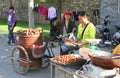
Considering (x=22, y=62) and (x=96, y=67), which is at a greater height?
(x=96, y=67)

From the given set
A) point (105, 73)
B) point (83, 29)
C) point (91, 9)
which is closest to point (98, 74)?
point (105, 73)

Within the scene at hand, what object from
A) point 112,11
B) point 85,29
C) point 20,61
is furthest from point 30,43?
point 112,11

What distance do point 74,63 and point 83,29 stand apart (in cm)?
121

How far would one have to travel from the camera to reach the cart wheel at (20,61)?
8.93 metres

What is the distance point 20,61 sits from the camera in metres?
9.20

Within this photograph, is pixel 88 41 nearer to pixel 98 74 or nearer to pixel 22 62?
pixel 98 74

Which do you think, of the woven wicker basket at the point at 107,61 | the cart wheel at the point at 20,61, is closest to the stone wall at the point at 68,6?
the cart wheel at the point at 20,61

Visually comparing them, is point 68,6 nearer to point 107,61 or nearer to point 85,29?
point 85,29

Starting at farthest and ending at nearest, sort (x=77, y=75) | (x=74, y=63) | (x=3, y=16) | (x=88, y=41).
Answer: (x=3, y=16)
(x=88, y=41)
(x=74, y=63)
(x=77, y=75)

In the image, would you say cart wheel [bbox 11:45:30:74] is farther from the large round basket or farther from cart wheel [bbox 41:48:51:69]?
cart wheel [bbox 41:48:51:69]

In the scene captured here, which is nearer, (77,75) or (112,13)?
(77,75)

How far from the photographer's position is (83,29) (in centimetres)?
757

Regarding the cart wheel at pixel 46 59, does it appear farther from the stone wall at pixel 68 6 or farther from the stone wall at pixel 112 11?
the stone wall at pixel 68 6

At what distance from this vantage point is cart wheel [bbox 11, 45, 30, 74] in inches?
352
